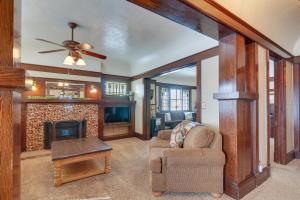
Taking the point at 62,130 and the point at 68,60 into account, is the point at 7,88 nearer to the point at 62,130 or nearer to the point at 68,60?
the point at 68,60

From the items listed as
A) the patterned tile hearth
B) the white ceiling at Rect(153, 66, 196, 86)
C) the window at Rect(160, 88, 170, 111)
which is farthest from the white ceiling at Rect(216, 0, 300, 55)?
the window at Rect(160, 88, 170, 111)

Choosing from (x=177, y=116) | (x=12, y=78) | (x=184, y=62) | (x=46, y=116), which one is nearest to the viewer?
(x=12, y=78)

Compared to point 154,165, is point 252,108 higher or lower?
higher

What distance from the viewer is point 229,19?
1.97m

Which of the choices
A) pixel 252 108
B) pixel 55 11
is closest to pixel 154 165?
pixel 252 108

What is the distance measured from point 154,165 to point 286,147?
299cm

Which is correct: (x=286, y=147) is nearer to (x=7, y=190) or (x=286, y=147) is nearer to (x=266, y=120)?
(x=266, y=120)

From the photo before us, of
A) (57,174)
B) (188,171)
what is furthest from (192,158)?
(57,174)

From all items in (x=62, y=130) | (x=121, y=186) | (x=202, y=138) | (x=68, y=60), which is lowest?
(x=121, y=186)

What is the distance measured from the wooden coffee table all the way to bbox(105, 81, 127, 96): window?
107 inches

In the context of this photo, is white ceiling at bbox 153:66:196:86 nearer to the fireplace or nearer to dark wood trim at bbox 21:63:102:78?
dark wood trim at bbox 21:63:102:78

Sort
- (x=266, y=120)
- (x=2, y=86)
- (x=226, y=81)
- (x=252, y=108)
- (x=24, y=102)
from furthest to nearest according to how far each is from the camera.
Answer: (x=24, y=102) < (x=266, y=120) < (x=252, y=108) < (x=226, y=81) < (x=2, y=86)

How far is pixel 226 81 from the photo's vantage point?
7.62 ft

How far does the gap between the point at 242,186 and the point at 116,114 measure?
4.39 metres
